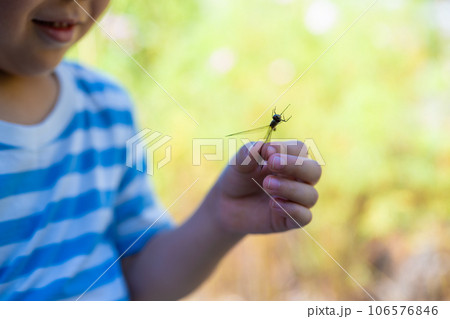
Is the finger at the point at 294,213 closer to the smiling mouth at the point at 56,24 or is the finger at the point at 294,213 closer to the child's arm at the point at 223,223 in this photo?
the child's arm at the point at 223,223

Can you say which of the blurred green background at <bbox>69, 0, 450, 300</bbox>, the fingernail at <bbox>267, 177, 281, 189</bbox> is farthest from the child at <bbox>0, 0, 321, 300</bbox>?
the blurred green background at <bbox>69, 0, 450, 300</bbox>

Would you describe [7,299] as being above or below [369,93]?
below

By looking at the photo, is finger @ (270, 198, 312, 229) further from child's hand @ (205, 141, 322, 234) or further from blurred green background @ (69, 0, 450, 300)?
blurred green background @ (69, 0, 450, 300)

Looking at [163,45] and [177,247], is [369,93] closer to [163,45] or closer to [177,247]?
[163,45]

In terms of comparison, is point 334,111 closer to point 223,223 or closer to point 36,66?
point 223,223

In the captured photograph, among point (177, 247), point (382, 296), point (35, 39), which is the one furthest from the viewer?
point (382, 296)
